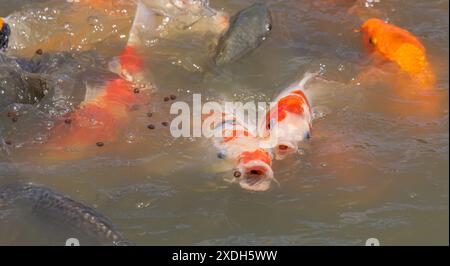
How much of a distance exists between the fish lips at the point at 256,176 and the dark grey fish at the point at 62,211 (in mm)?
835

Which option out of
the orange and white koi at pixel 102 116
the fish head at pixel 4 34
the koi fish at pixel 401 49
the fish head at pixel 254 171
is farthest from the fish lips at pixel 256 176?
the fish head at pixel 4 34

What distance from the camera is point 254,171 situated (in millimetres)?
4270

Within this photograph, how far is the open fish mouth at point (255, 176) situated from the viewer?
422cm

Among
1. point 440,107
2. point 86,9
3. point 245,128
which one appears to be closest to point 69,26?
point 86,9

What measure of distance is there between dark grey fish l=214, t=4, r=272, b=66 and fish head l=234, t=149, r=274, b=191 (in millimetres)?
1367

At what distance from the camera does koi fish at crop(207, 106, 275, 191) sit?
4.25 metres

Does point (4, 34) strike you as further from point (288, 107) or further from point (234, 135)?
point (288, 107)

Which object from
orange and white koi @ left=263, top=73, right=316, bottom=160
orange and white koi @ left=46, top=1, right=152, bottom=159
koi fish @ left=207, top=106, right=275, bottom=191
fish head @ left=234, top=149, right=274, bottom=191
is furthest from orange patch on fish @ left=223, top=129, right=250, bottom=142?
orange and white koi @ left=46, top=1, right=152, bottom=159

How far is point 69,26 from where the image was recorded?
620cm

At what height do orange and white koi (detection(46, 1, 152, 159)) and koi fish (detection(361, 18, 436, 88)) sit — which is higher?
koi fish (detection(361, 18, 436, 88))

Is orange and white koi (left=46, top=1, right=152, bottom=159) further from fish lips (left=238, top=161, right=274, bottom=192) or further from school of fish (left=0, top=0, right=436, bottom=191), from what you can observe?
fish lips (left=238, top=161, right=274, bottom=192)

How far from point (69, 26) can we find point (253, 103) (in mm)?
2005

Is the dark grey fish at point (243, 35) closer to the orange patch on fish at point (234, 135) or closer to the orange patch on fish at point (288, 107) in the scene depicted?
the orange patch on fish at point (288, 107)

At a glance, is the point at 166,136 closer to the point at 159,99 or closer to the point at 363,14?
the point at 159,99
